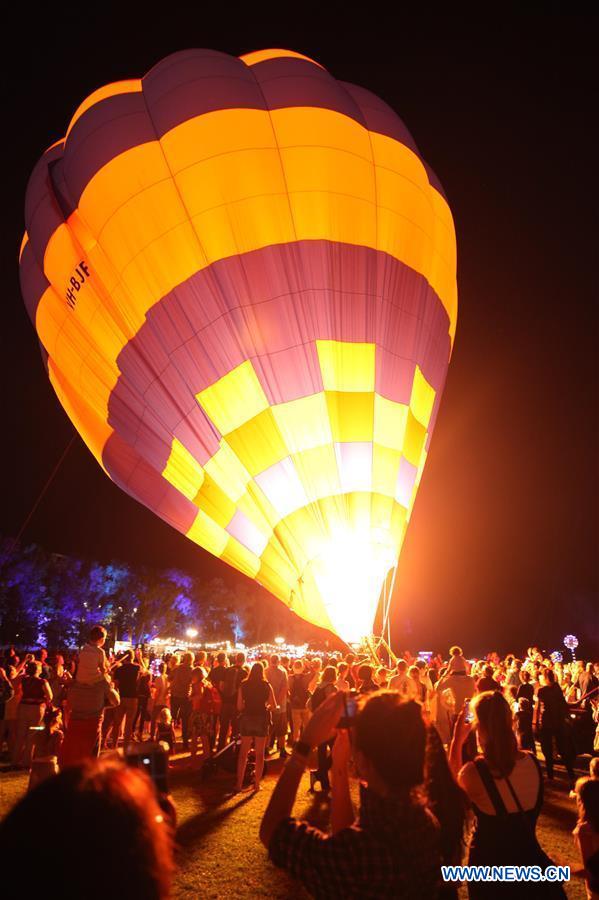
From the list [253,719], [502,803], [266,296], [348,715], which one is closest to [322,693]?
[253,719]

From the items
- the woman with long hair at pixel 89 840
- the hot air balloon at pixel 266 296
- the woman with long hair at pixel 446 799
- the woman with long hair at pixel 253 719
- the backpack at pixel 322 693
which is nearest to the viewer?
the woman with long hair at pixel 89 840

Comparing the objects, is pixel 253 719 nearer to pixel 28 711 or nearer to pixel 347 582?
pixel 347 582

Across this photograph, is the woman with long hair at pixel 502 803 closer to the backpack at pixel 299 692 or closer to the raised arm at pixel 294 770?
the raised arm at pixel 294 770

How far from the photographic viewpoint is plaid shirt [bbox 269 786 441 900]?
1564 millimetres

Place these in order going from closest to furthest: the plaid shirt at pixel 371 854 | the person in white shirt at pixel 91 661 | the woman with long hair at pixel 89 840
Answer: the woman with long hair at pixel 89 840 < the plaid shirt at pixel 371 854 < the person in white shirt at pixel 91 661

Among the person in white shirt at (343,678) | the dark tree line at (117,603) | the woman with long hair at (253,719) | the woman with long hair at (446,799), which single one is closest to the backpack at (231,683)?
the person in white shirt at (343,678)

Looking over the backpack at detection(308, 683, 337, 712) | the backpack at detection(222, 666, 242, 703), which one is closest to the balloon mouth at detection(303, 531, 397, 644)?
the backpack at detection(308, 683, 337, 712)

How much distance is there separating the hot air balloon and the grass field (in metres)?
2.10

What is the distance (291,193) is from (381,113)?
2.29 metres

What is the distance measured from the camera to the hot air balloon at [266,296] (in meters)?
7.61

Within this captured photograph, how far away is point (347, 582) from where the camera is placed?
7.24 meters

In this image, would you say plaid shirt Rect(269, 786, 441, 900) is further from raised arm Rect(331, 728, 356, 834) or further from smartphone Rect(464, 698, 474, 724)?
smartphone Rect(464, 698, 474, 724)

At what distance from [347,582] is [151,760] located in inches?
224

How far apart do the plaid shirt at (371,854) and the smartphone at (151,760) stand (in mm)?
344
